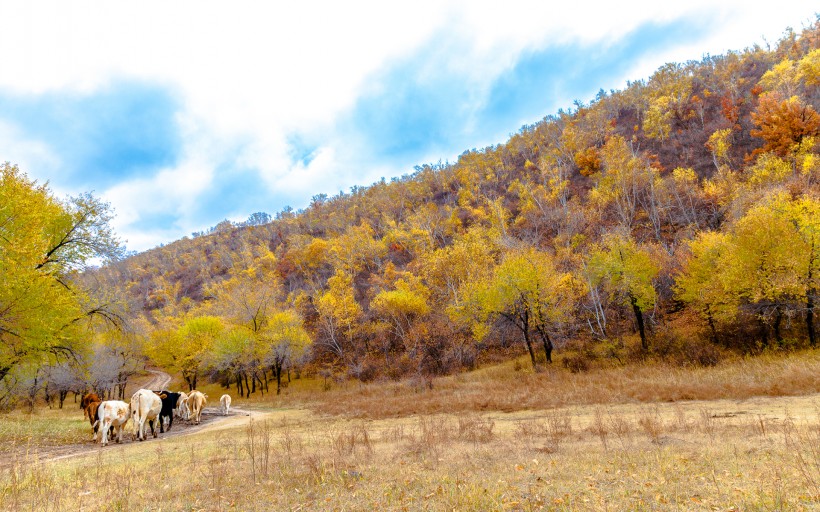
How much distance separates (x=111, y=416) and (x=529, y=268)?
30.3 metres

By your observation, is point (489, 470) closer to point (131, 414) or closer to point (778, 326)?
point (131, 414)

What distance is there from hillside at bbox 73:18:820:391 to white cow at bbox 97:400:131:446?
581 centimetres

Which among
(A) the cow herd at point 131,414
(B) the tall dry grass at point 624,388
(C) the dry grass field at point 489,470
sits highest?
(A) the cow herd at point 131,414

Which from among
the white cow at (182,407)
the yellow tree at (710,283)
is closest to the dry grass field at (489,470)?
the white cow at (182,407)

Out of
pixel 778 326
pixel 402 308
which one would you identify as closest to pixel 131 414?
pixel 402 308

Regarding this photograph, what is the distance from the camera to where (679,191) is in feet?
196

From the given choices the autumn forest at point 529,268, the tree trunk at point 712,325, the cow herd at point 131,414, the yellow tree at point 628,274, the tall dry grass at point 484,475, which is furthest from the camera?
the yellow tree at point 628,274

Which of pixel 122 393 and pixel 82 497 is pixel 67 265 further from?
pixel 122 393

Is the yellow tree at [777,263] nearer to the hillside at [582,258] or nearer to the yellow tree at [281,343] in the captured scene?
the hillside at [582,258]

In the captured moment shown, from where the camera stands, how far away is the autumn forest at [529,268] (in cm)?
1783

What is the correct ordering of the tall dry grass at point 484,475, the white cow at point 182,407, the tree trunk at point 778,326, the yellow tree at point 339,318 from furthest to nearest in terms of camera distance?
the yellow tree at point 339,318 → the tree trunk at point 778,326 → the white cow at point 182,407 → the tall dry grass at point 484,475

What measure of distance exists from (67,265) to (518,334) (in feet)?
135

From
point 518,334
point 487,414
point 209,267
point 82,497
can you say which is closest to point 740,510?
point 82,497

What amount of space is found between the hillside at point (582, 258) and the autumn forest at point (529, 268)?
29 cm
